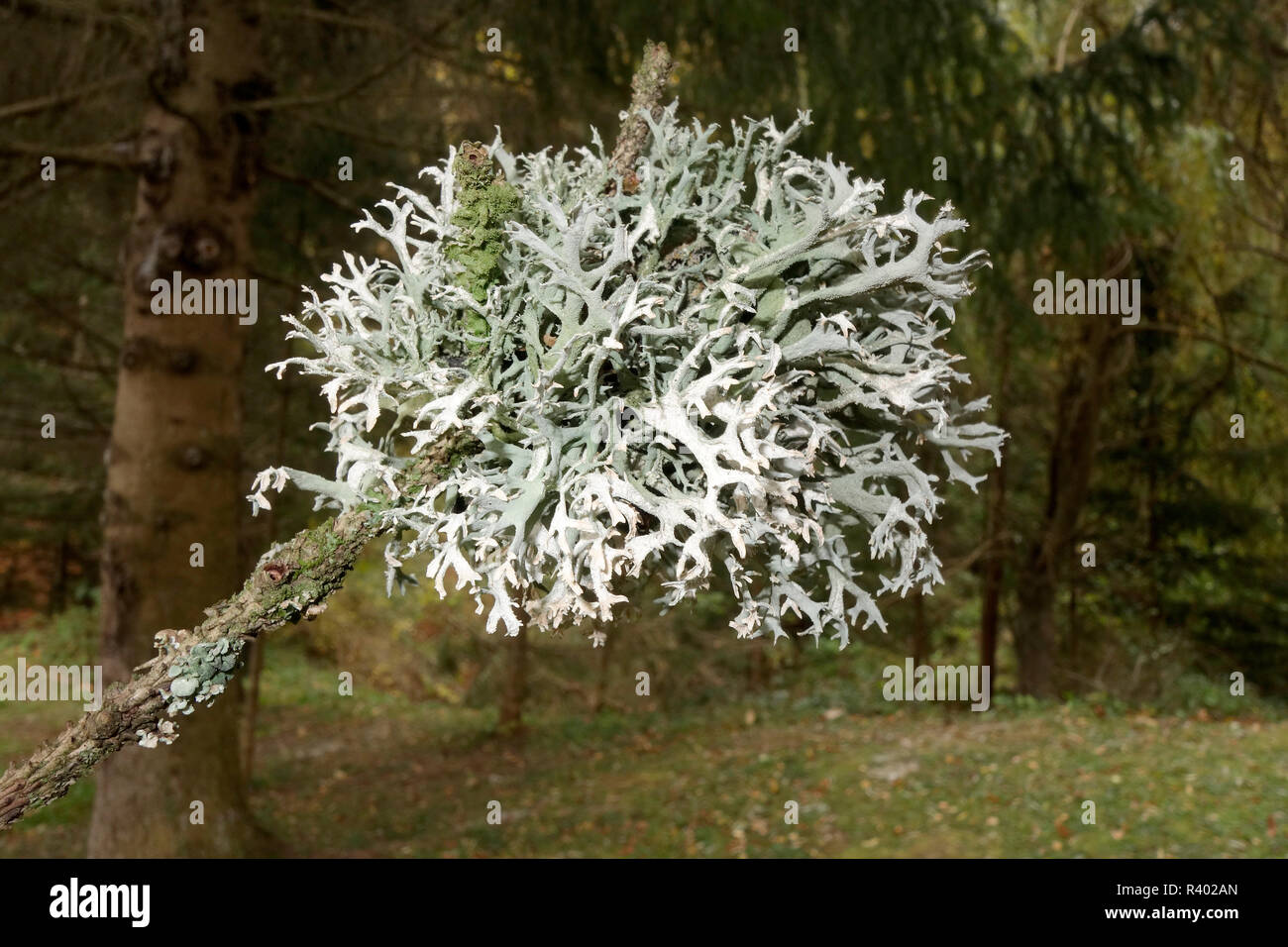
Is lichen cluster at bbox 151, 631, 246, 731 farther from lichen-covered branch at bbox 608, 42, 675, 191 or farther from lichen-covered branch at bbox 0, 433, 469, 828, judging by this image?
lichen-covered branch at bbox 608, 42, 675, 191

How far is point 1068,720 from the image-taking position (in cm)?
732

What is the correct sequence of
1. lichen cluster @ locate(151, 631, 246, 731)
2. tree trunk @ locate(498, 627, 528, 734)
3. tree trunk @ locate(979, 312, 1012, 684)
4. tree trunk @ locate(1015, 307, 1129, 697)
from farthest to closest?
1. tree trunk @ locate(498, 627, 528, 734)
2. tree trunk @ locate(979, 312, 1012, 684)
3. tree trunk @ locate(1015, 307, 1129, 697)
4. lichen cluster @ locate(151, 631, 246, 731)

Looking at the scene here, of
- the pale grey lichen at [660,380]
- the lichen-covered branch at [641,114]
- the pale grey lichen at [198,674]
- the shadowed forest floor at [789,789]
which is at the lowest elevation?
the shadowed forest floor at [789,789]

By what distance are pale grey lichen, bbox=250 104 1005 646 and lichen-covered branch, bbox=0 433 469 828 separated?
0.03 m

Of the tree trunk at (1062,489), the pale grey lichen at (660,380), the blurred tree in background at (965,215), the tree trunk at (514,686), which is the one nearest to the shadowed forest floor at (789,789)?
the tree trunk at (514,686)

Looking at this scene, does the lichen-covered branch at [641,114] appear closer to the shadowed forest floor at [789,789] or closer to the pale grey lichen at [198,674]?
the pale grey lichen at [198,674]

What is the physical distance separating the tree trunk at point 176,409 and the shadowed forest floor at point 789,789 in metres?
1.22

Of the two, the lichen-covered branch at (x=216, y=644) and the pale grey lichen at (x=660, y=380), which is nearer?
the pale grey lichen at (x=660, y=380)

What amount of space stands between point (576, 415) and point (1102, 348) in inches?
301

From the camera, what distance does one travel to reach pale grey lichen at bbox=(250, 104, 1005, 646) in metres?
1.19

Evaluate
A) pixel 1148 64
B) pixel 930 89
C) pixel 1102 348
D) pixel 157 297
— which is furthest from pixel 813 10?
pixel 1102 348

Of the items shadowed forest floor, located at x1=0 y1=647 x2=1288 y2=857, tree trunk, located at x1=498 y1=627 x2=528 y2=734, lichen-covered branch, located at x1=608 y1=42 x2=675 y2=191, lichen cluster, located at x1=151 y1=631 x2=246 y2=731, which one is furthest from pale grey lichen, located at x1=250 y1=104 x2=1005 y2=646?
tree trunk, located at x1=498 y1=627 x2=528 y2=734

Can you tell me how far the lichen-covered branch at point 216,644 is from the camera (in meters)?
1.31

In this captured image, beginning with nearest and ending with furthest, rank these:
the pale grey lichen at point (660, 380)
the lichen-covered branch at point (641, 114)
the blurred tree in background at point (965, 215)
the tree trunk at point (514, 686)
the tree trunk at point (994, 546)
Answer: the pale grey lichen at point (660, 380), the lichen-covered branch at point (641, 114), the blurred tree in background at point (965, 215), the tree trunk at point (994, 546), the tree trunk at point (514, 686)
